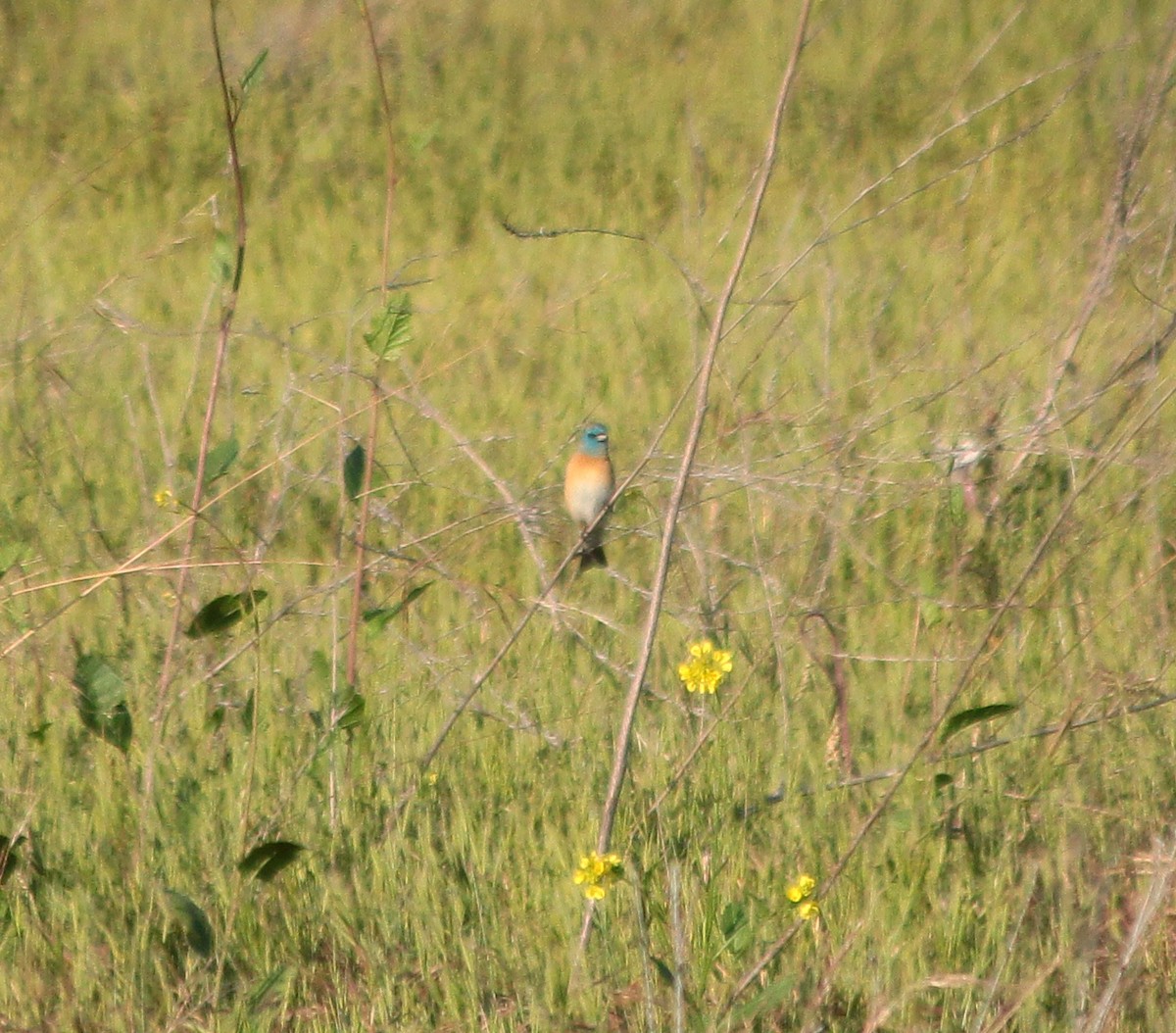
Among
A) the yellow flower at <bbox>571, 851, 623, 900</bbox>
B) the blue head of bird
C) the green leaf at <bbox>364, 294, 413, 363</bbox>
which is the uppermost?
the green leaf at <bbox>364, 294, 413, 363</bbox>

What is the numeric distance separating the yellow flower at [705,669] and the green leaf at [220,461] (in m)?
0.71

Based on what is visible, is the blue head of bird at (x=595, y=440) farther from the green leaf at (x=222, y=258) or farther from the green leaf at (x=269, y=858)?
the green leaf at (x=269, y=858)

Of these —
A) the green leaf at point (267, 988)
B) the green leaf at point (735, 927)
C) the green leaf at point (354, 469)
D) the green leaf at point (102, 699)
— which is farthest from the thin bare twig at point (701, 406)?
the green leaf at point (102, 699)

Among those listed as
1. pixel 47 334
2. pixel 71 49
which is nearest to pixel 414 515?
pixel 47 334

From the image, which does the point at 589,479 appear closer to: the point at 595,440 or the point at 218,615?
the point at 595,440

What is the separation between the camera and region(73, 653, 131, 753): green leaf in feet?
6.86

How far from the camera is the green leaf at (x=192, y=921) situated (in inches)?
76.0

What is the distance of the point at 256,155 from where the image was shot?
7785 millimetres

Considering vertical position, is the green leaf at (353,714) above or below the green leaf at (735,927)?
above

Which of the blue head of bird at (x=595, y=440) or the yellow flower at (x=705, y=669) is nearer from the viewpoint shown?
the yellow flower at (x=705, y=669)

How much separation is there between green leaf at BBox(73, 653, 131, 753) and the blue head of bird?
2653mm

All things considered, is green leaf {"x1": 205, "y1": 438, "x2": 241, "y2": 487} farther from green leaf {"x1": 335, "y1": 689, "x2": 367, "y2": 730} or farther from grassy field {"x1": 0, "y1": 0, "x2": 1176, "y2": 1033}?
green leaf {"x1": 335, "y1": 689, "x2": 367, "y2": 730}

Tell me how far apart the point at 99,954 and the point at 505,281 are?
14.3 feet

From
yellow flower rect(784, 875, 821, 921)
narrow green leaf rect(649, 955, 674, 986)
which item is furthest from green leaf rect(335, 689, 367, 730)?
yellow flower rect(784, 875, 821, 921)
